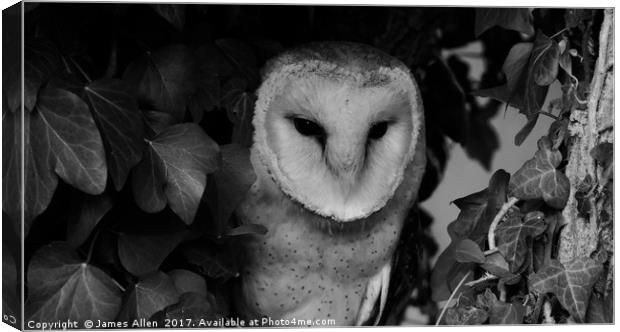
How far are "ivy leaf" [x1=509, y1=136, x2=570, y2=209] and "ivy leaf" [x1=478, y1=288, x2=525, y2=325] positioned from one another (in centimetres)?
18

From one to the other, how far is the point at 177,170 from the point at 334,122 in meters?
0.28

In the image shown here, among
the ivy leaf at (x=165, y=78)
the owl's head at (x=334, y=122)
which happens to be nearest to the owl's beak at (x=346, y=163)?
the owl's head at (x=334, y=122)

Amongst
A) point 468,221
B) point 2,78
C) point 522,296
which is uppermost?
point 2,78

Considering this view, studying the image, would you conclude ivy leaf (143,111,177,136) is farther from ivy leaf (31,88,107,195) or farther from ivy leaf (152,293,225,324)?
ivy leaf (152,293,225,324)

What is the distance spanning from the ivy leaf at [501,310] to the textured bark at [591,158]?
0.12 meters

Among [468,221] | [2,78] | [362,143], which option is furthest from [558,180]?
[2,78]

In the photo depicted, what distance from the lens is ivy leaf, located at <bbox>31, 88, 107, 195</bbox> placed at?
57.4 inches

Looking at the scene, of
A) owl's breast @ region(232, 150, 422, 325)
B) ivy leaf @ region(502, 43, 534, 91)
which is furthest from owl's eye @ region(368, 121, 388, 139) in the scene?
ivy leaf @ region(502, 43, 534, 91)

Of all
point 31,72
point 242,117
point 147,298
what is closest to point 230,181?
point 242,117

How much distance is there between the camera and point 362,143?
64.7 inches

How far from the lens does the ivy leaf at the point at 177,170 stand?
1.49 metres

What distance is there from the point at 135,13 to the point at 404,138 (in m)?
0.49

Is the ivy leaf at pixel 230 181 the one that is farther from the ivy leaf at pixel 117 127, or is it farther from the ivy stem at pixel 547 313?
the ivy stem at pixel 547 313

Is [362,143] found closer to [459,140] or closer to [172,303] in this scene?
[459,140]
